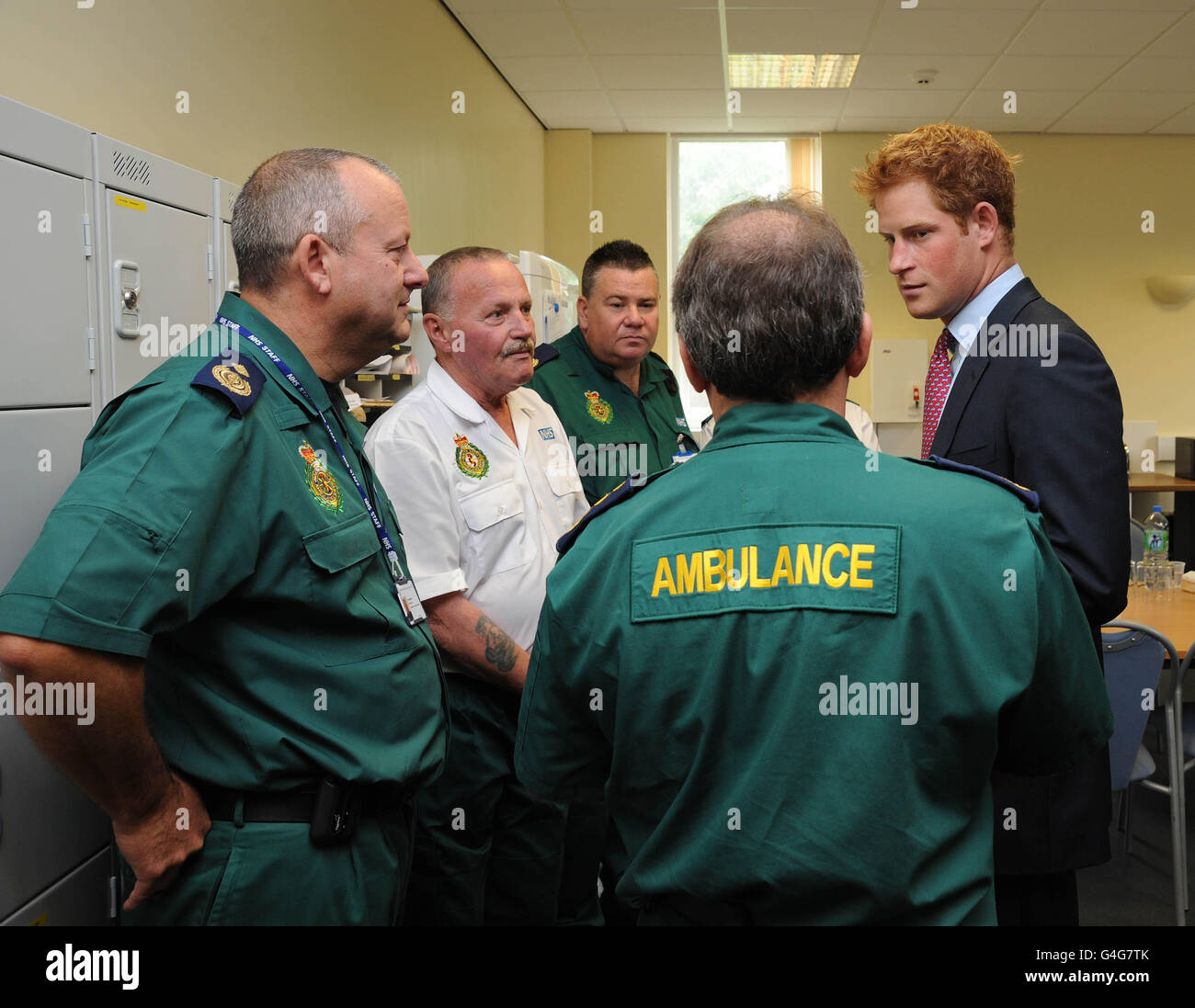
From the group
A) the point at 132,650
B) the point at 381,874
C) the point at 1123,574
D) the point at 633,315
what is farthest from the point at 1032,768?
the point at 633,315

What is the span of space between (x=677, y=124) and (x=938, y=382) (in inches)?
217

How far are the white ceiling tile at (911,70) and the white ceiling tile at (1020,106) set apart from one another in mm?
344

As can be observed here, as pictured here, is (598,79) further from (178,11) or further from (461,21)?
(178,11)

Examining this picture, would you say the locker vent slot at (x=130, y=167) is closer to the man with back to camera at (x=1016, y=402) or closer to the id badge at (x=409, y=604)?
the id badge at (x=409, y=604)

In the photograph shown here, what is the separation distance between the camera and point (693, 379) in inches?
41.3

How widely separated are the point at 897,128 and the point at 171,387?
21.9ft

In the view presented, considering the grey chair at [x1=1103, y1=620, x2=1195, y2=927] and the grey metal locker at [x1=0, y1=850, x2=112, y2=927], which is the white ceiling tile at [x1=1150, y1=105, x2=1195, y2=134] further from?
the grey metal locker at [x1=0, y1=850, x2=112, y2=927]

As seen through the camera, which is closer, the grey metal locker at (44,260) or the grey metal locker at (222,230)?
the grey metal locker at (44,260)

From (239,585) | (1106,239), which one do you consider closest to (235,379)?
(239,585)

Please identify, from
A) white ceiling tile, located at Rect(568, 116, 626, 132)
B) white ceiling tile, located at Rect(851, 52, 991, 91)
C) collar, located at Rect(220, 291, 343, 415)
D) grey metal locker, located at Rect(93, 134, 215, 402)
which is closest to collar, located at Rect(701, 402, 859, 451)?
collar, located at Rect(220, 291, 343, 415)

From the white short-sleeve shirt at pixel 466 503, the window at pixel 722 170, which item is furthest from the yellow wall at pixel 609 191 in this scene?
the white short-sleeve shirt at pixel 466 503

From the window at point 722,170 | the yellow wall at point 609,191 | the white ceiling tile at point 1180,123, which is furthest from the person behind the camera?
the window at point 722,170

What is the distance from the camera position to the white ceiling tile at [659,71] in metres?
5.24

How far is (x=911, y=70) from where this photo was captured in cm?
538
